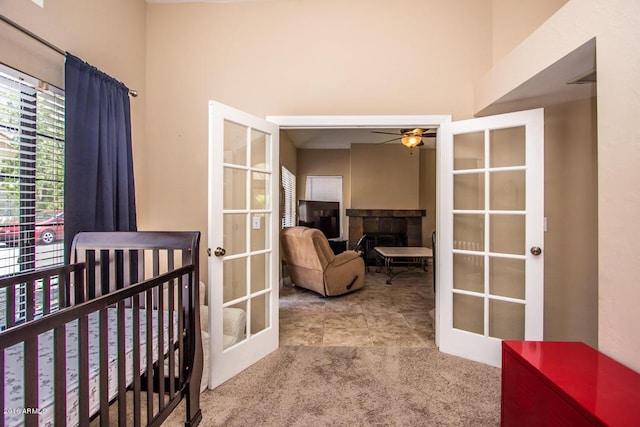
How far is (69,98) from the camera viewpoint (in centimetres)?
160

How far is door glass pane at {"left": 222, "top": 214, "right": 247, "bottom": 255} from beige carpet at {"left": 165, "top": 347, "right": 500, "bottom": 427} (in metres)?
0.87

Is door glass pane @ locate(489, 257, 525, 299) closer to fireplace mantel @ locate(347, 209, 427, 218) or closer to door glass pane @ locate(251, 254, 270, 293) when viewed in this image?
door glass pane @ locate(251, 254, 270, 293)

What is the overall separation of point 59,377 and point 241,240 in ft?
4.32

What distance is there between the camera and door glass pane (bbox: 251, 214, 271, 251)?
7.03 ft

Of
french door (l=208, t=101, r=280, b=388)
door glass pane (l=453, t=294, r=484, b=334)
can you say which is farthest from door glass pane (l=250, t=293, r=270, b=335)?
door glass pane (l=453, t=294, r=484, b=334)

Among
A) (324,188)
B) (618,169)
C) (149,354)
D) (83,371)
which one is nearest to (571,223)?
(618,169)

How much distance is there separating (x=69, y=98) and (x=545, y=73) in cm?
273

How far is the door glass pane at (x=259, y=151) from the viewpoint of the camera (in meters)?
2.11

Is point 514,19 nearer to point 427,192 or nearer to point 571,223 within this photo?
point 571,223

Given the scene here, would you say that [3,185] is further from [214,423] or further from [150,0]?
[150,0]

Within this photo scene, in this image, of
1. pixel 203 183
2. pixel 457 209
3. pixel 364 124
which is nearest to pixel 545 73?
pixel 457 209

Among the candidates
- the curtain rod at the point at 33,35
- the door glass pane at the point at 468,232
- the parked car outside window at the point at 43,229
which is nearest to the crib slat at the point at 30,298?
the parked car outside window at the point at 43,229

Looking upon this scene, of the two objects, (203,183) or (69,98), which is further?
(203,183)

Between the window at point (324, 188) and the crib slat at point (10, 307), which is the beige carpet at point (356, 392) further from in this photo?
the window at point (324, 188)
